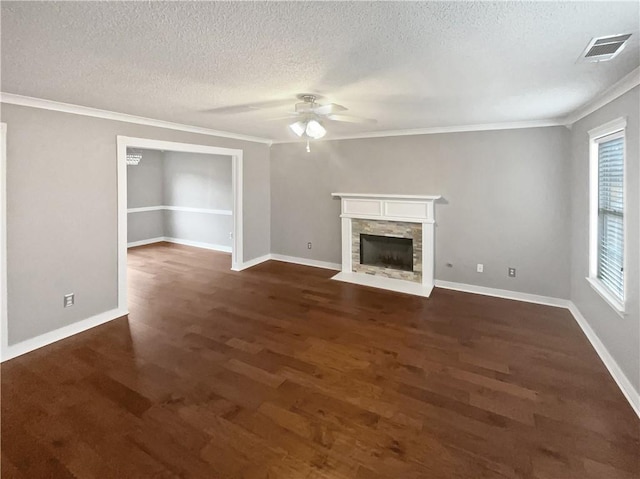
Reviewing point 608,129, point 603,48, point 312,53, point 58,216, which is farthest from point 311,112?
point 58,216

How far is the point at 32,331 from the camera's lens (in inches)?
124

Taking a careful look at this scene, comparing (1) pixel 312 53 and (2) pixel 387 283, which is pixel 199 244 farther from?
(1) pixel 312 53

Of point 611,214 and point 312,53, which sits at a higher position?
point 312,53

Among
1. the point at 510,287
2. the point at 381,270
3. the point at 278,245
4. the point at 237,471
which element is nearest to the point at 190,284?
the point at 278,245

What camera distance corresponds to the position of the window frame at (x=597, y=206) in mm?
2557

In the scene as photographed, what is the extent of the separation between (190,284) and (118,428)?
306cm

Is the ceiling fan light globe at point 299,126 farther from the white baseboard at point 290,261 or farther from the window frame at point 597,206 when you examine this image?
the white baseboard at point 290,261

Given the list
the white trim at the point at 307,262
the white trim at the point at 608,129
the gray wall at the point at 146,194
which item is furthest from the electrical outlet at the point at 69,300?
the white trim at the point at 608,129

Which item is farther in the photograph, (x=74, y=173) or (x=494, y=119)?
(x=494, y=119)

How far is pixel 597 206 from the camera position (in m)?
3.27

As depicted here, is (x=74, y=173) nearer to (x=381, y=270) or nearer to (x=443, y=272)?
(x=381, y=270)

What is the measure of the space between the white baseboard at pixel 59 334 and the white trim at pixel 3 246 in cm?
7

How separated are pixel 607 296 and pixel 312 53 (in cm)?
316

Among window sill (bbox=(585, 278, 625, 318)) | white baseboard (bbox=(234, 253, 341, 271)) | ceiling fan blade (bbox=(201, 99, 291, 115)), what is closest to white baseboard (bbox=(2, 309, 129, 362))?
white baseboard (bbox=(234, 253, 341, 271))
